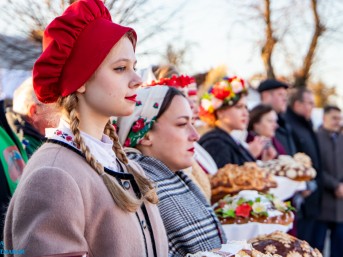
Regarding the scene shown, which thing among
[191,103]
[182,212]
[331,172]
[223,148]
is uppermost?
[191,103]

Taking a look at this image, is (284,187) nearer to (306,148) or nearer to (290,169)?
(290,169)

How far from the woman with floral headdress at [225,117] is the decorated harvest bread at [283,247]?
202cm

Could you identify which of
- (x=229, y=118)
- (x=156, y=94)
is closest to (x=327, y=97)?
(x=229, y=118)

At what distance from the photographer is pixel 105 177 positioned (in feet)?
6.12

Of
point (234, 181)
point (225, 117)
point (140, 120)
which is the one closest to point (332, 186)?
point (225, 117)

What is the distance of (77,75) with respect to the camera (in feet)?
6.32

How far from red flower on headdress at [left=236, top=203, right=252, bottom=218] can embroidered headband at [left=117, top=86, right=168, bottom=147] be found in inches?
38.0

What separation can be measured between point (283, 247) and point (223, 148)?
216 centimetres

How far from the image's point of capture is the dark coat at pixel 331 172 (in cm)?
707

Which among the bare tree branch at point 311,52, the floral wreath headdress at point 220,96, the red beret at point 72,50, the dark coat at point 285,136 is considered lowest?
the bare tree branch at point 311,52

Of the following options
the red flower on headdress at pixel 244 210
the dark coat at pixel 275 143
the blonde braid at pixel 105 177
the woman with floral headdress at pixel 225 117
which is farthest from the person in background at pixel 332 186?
the blonde braid at pixel 105 177

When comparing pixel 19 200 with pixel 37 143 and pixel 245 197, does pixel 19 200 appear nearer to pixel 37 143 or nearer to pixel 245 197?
pixel 37 143

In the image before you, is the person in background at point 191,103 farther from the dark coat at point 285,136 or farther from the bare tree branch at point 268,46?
the bare tree branch at point 268,46

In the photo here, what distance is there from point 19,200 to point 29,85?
1995mm
